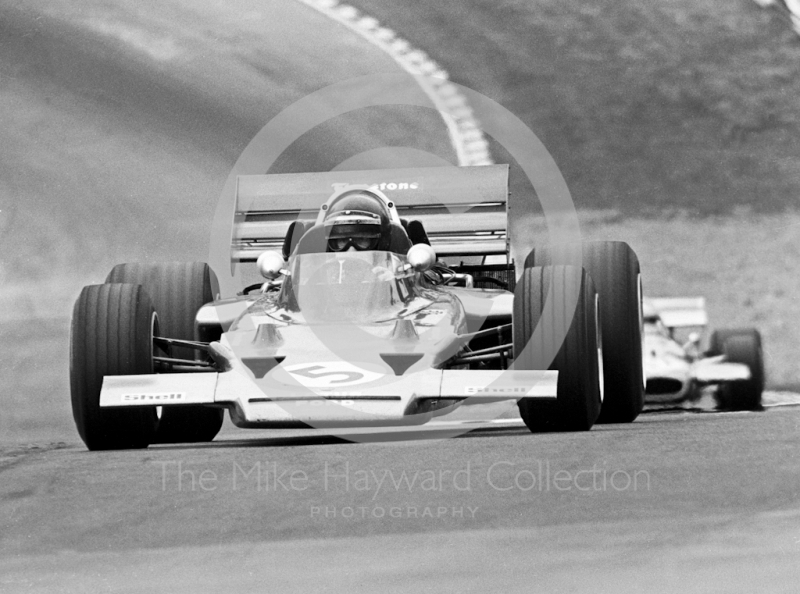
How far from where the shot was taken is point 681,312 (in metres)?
13.0

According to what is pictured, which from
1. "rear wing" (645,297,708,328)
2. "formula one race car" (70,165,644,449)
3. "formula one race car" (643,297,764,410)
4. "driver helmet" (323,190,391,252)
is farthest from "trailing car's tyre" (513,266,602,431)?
"rear wing" (645,297,708,328)

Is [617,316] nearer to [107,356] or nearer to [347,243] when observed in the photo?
[347,243]

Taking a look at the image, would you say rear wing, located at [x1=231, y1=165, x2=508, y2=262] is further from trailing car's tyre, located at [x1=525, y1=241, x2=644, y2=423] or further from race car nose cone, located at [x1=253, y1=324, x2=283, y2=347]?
race car nose cone, located at [x1=253, y1=324, x2=283, y2=347]

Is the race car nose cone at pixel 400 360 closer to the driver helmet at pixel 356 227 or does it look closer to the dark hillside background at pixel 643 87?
the driver helmet at pixel 356 227

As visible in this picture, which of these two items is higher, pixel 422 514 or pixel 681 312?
pixel 681 312

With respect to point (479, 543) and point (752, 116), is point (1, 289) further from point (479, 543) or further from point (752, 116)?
point (479, 543)

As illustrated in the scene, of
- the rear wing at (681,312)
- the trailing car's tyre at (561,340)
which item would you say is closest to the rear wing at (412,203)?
the trailing car's tyre at (561,340)

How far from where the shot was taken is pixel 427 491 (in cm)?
575

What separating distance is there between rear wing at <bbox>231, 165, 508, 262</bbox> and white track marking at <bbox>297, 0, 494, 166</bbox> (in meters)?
6.54

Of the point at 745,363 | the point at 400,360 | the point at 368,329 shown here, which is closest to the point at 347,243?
the point at 368,329

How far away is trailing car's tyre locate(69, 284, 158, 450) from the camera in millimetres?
7422

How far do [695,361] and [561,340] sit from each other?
509 centimetres

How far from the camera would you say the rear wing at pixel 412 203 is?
Answer: 10297mm

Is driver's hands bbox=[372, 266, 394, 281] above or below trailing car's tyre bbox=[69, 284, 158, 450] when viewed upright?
above
